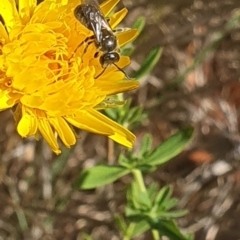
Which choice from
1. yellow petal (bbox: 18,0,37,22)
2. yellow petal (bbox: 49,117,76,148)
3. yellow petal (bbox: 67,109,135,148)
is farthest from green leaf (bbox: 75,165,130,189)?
yellow petal (bbox: 18,0,37,22)

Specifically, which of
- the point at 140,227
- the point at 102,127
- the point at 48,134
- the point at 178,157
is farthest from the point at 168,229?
the point at 178,157

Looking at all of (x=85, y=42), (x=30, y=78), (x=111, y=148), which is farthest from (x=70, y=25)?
(x=111, y=148)

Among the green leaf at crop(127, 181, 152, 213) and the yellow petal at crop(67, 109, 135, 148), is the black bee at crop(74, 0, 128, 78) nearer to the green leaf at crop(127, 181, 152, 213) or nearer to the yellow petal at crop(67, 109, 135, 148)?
the yellow petal at crop(67, 109, 135, 148)

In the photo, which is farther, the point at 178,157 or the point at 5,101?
the point at 178,157

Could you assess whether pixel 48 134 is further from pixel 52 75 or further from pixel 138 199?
pixel 138 199

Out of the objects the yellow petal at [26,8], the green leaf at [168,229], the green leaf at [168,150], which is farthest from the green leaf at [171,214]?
the yellow petal at [26,8]

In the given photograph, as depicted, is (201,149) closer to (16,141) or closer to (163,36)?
(163,36)

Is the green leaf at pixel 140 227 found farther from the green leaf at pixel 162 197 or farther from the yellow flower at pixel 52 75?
the yellow flower at pixel 52 75
